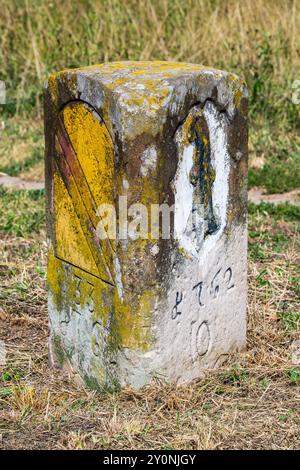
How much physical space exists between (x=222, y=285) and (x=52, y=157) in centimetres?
88

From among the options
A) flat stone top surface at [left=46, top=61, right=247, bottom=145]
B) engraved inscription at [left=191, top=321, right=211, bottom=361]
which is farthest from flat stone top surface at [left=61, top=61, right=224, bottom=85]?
engraved inscription at [left=191, top=321, right=211, bottom=361]

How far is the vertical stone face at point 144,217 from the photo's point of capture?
3.07 metres

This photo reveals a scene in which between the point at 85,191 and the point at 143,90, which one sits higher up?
the point at 143,90

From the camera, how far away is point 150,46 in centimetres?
831

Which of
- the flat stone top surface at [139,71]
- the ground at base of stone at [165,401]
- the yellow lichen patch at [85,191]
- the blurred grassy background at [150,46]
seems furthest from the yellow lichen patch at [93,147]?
the blurred grassy background at [150,46]

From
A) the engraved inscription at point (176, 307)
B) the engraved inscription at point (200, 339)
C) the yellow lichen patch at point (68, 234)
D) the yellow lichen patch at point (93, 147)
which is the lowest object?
the engraved inscription at point (200, 339)

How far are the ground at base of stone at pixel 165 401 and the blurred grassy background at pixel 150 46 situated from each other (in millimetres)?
3203

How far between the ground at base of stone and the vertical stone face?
10 cm

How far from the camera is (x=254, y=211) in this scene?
5.87 meters

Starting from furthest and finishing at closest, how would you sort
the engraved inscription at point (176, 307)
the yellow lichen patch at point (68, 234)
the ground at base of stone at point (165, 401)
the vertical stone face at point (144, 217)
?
the yellow lichen patch at point (68, 234) → the engraved inscription at point (176, 307) → the vertical stone face at point (144, 217) → the ground at base of stone at point (165, 401)

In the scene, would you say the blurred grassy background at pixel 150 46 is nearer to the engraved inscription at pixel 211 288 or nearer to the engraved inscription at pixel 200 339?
the engraved inscription at pixel 211 288

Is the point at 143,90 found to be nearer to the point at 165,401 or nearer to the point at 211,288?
the point at 211,288

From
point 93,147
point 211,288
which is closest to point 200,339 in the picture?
point 211,288

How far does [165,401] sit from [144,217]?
0.70 metres
